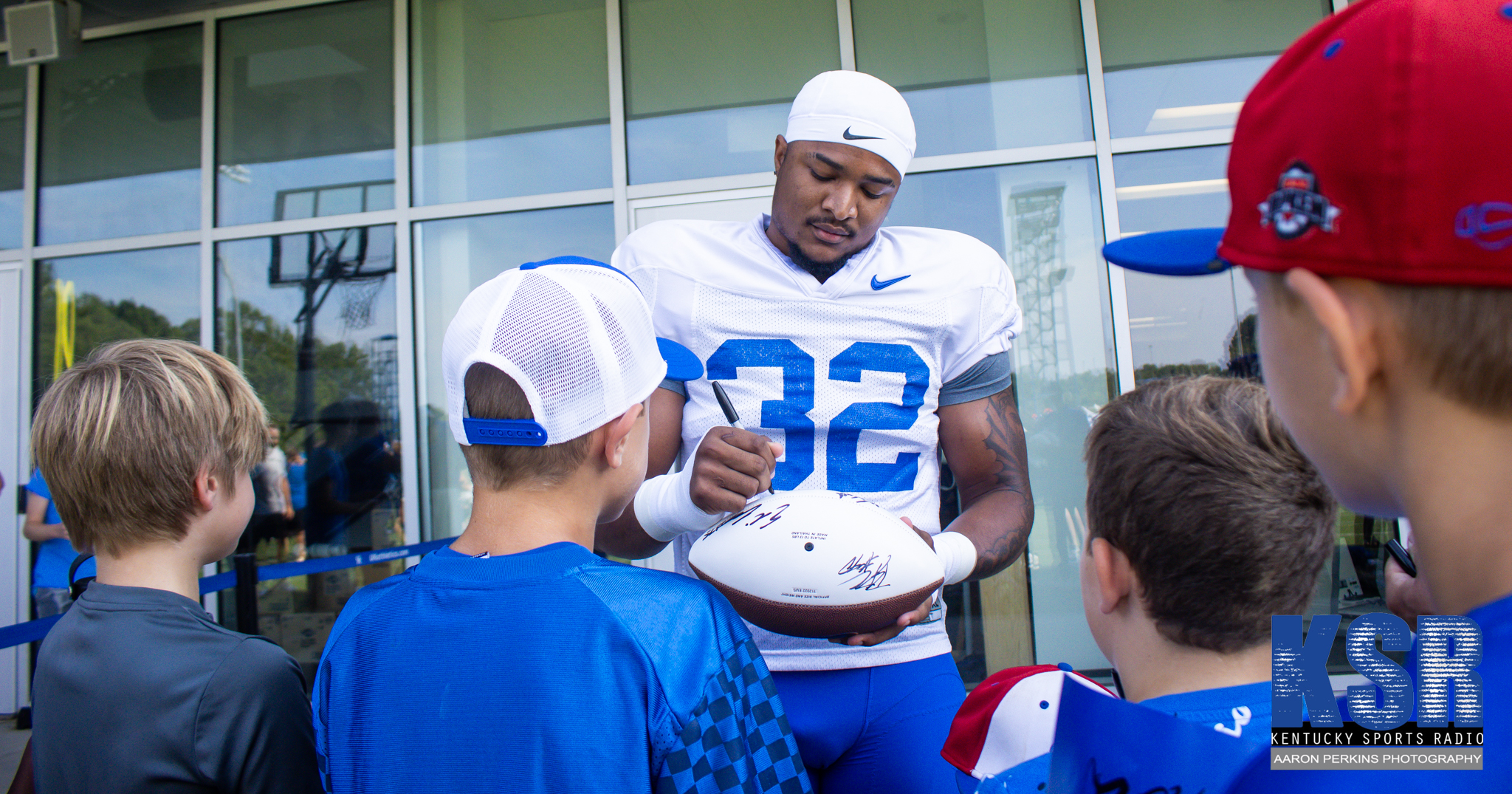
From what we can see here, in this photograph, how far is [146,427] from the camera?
1.37m

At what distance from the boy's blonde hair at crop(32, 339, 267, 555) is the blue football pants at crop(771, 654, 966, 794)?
108 centimetres

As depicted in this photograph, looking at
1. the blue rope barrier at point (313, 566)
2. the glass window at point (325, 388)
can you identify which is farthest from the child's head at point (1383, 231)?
the glass window at point (325, 388)

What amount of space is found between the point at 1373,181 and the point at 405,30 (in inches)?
202

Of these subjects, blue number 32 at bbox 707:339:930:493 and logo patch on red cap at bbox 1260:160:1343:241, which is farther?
blue number 32 at bbox 707:339:930:493

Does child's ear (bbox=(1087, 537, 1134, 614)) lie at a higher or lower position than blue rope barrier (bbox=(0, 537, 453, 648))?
higher

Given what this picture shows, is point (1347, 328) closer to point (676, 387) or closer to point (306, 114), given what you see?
point (676, 387)

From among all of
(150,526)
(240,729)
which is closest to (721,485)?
(240,729)

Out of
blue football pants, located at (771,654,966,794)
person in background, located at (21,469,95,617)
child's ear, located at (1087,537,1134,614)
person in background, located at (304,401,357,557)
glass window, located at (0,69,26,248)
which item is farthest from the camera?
glass window, located at (0,69,26,248)

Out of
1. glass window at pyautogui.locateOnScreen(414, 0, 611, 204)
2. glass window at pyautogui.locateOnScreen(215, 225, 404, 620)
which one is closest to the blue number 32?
glass window at pyautogui.locateOnScreen(414, 0, 611, 204)

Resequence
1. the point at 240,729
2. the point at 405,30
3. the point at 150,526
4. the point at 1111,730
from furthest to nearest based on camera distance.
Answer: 1. the point at 405,30
2. the point at 150,526
3. the point at 240,729
4. the point at 1111,730

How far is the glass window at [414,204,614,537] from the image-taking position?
176 inches

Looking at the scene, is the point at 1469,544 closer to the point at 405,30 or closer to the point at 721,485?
the point at 721,485

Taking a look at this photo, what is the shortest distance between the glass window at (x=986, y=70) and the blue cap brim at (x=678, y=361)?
3056 mm

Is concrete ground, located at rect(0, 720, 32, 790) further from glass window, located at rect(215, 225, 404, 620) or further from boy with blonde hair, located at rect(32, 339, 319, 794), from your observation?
boy with blonde hair, located at rect(32, 339, 319, 794)
